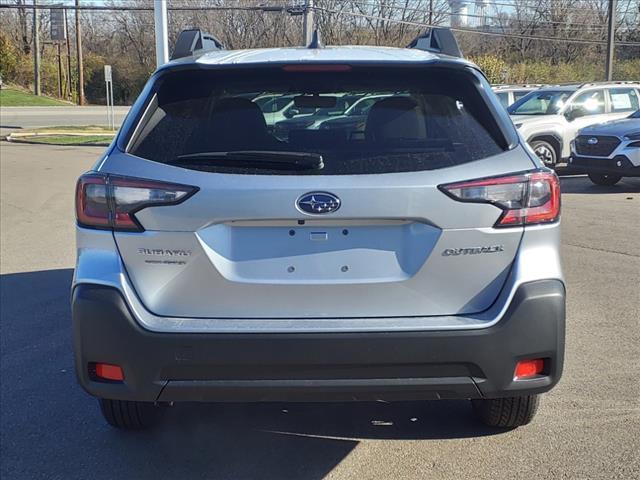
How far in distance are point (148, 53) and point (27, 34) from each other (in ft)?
39.4

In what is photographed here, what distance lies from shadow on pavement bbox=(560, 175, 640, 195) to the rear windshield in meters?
11.0

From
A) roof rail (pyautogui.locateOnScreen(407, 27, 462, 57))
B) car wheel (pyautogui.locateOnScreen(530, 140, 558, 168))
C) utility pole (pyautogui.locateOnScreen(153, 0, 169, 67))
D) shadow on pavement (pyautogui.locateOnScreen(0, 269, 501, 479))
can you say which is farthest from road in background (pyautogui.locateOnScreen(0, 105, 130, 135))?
roof rail (pyautogui.locateOnScreen(407, 27, 462, 57))

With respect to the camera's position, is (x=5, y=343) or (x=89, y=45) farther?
(x=89, y=45)

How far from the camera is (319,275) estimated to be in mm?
2914

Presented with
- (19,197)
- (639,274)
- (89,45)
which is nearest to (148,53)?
(89,45)

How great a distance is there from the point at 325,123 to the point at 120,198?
0.96 m

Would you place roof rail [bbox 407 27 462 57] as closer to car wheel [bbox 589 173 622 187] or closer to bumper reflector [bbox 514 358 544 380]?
bumper reflector [bbox 514 358 544 380]

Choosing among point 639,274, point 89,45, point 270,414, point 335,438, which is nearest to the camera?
point 335,438

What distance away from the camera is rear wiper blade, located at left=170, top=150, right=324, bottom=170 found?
9.66 ft

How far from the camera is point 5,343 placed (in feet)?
17.5

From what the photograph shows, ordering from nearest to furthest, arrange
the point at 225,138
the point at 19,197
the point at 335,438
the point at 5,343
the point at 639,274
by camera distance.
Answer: the point at 225,138 < the point at 335,438 < the point at 5,343 < the point at 639,274 < the point at 19,197

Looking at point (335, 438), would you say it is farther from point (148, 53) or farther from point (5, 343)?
point (148, 53)

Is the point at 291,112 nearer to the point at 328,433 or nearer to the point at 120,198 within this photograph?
the point at 120,198

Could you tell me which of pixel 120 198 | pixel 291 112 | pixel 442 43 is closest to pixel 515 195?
pixel 442 43
